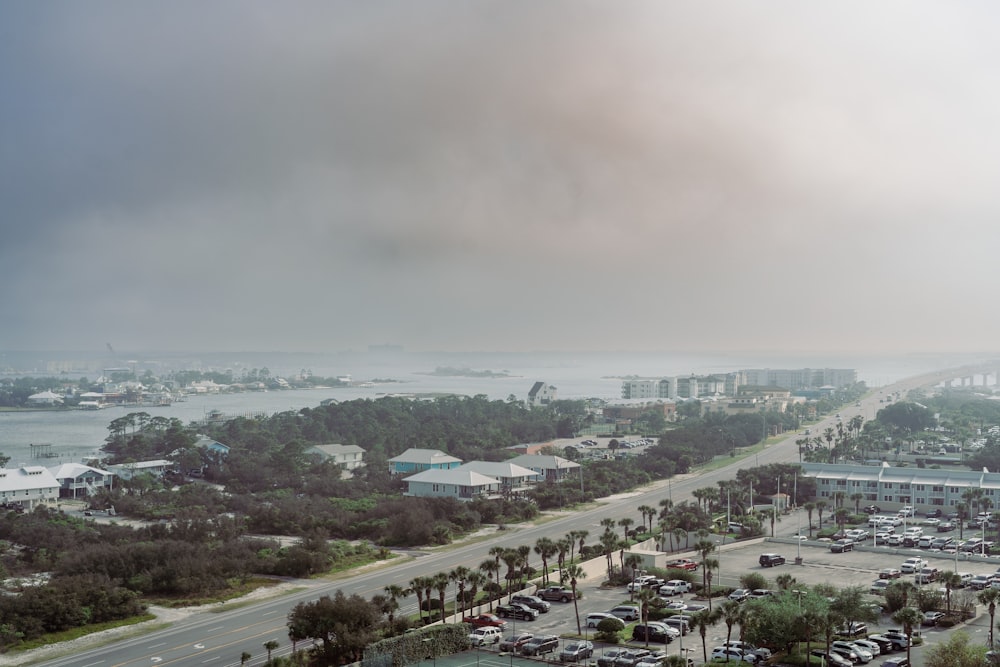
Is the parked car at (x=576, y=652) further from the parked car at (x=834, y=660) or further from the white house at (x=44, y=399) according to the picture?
the white house at (x=44, y=399)

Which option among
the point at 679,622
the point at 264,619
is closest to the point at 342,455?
the point at 264,619

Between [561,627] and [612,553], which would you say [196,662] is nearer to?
[561,627]

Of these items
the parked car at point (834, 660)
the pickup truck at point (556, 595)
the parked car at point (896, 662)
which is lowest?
the pickup truck at point (556, 595)

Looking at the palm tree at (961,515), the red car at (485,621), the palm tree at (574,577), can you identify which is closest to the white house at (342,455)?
the palm tree at (574,577)

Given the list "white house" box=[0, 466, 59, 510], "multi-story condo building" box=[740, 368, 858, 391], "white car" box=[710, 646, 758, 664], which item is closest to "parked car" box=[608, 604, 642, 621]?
"white car" box=[710, 646, 758, 664]

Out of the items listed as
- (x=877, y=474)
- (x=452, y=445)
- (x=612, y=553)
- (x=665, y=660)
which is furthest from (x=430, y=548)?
(x=452, y=445)
